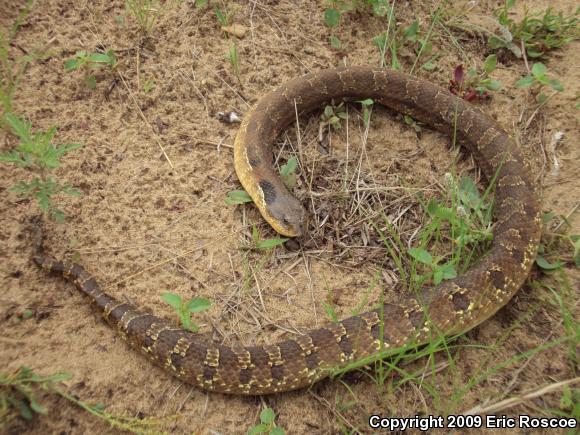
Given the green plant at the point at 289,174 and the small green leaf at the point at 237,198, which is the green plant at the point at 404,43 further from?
the small green leaf at the point at 237,198

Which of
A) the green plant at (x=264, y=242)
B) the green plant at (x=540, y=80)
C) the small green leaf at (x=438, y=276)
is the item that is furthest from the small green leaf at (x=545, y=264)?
the green plant at (x=264, y=242)

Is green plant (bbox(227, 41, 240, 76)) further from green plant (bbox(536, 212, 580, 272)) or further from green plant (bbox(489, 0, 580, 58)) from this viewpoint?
green plant (bbox(536, 212, 580, 272))

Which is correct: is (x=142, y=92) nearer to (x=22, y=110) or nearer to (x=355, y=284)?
(x=22, y=110)

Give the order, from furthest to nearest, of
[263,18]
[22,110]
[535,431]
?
1. [263,18]
2. [22,110]
3. [535,431]

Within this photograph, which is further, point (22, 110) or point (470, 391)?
point (22, 110)

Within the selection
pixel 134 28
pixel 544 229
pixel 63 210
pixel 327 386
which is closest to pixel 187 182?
pixel 63 210
